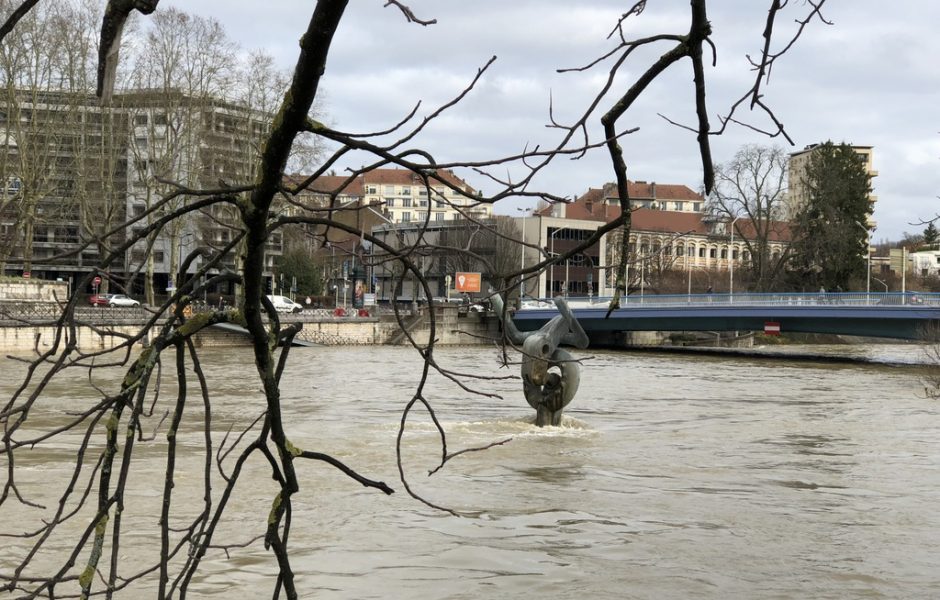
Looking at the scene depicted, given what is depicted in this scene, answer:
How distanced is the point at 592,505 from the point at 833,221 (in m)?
65.6

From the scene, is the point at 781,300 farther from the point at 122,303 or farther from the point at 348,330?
the point at 122,303

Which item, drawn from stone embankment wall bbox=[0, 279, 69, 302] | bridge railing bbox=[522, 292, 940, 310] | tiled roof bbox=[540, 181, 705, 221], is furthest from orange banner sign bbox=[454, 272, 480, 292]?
stone embankment wall bbox=[0, 279, 69, 302]

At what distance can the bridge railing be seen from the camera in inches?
1944

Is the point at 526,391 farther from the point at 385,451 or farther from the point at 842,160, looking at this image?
the point at 842,160

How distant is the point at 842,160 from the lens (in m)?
76.8

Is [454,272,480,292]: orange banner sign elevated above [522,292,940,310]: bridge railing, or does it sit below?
above

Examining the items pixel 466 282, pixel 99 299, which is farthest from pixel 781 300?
pixel 99 299

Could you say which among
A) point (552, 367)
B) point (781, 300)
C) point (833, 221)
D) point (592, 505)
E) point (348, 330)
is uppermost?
point (833, 221)

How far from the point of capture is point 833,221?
247 ft

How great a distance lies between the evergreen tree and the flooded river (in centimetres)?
4943

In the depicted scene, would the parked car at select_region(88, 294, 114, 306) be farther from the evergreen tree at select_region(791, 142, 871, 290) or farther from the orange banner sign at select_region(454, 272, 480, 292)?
the evergreen tree at select_region(791, 142, 871, 290)

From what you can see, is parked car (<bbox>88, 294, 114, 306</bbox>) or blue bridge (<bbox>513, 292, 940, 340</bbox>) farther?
blue bridge (<bbox>513, 292, 940, 340</bbox>)

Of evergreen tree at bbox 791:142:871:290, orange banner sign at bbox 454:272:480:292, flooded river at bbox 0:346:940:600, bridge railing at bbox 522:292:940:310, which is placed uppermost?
evergreen tree at bbox 791:142:871:290

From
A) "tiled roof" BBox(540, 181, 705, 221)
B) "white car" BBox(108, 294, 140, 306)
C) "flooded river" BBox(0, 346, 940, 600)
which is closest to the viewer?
"white car" BBox(108, 294, 140, 306)
